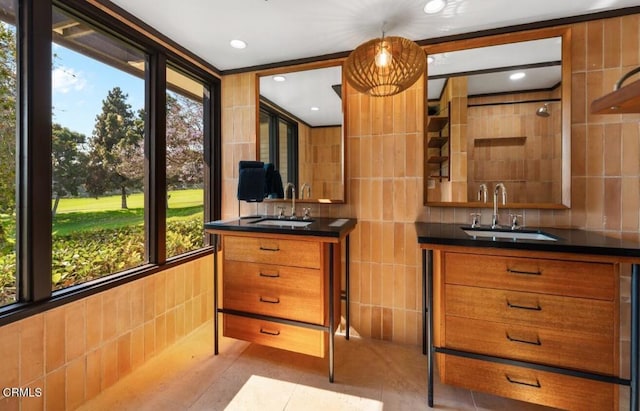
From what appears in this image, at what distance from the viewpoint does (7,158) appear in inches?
48.9

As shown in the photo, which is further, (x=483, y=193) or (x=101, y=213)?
(x=483, y=193)

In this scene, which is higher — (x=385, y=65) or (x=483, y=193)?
(x=385, y=65)

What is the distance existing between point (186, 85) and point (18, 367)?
192cm

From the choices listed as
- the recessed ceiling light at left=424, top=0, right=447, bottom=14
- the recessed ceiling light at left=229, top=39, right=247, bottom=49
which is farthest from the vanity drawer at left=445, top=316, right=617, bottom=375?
the recessed ceiling light at left=229, top=39, right=247, bottom=49

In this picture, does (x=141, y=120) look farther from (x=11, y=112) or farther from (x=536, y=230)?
(x=536, y=230)

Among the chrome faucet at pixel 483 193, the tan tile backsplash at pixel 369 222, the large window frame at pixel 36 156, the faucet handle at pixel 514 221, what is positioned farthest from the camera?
the chrome faucet at pixel 483 193

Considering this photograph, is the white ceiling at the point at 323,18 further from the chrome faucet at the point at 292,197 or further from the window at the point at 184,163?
the chrome faucet at the point at 292,197

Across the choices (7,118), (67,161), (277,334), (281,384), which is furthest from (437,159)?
(7,118)

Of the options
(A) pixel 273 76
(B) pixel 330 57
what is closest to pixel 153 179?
(A) pixel 273 76

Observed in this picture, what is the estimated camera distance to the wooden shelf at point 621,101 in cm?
97

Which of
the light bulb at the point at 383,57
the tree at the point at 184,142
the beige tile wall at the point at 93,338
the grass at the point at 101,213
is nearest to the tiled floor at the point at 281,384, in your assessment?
the beige tile wall at the point at 93,338

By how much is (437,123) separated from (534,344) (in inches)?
53.6

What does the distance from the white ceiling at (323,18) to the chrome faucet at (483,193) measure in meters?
0.98

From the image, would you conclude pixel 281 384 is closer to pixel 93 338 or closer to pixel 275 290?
pixel 275 290
